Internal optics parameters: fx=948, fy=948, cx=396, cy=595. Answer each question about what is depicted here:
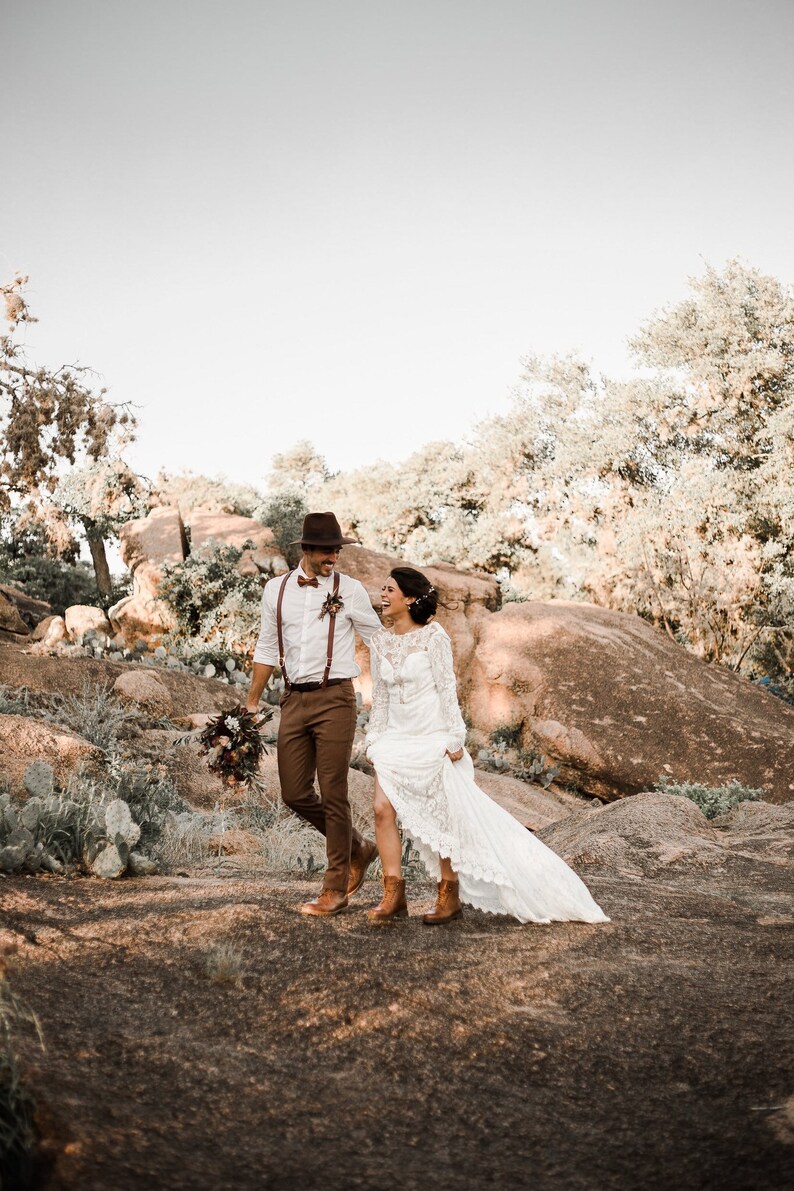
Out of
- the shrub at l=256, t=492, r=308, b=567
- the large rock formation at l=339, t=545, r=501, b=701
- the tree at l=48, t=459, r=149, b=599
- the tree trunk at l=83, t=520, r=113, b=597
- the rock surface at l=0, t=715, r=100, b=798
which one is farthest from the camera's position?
the tree trunk at l=83, t=520, r=113, b=597

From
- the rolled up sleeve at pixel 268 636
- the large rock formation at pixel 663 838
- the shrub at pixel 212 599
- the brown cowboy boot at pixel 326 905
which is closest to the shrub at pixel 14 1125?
the brown cowboy boot at pixel 326 905

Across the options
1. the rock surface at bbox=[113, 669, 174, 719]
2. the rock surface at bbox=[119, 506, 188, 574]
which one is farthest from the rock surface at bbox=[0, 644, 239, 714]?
the rock surface at bbox=[119, 506, 188, 574]

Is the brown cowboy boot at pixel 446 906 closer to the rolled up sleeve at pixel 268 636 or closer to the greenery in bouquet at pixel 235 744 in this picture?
the greenery in bouquet at pixel 235 744

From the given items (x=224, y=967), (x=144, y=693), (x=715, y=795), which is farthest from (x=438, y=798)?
(x=715, y=795)

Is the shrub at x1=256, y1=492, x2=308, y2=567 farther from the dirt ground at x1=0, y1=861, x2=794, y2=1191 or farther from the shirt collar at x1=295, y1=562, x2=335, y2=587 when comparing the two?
the dirt ground at x1=0, y1=861, x2=794, y2=1191

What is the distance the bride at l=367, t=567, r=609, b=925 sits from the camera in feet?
15.9

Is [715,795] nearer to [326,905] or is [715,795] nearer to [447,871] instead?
[447,871]

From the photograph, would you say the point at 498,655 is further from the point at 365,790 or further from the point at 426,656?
the point at 426,656

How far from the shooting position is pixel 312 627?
493cm

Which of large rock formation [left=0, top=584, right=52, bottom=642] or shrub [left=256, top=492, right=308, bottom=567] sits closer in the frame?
large rock formation [left=0, top=584, right=52, bottom=642]

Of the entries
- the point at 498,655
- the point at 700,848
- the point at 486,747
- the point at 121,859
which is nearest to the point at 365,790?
the point at 700,848

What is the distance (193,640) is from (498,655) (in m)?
5.13

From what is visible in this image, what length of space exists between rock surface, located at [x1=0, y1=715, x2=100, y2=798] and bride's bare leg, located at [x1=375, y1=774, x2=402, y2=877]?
2.85 m

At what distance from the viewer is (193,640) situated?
15.8m
